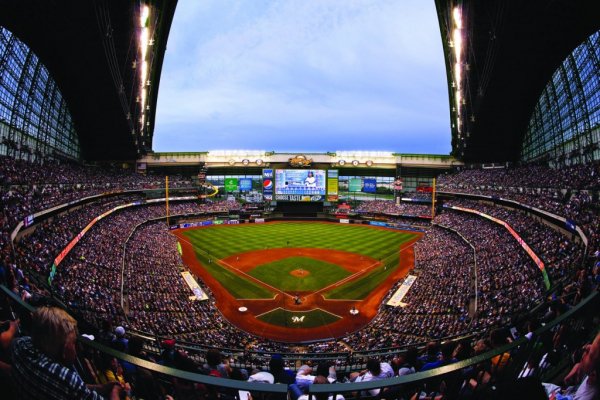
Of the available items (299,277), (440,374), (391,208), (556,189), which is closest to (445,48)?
(556,189)

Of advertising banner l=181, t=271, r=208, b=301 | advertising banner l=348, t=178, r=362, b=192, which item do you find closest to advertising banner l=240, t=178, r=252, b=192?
advertising banner l=348, t=178, r=362, b=192

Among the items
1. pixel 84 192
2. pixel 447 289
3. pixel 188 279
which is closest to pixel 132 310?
pixel 188 279

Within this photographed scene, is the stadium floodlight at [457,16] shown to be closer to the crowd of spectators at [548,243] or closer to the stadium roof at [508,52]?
the stadium roof at [508,52]

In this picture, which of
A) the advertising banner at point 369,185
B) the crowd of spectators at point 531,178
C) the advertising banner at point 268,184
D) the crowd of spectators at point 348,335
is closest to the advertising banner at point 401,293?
the crowd of spectators at point 348,335

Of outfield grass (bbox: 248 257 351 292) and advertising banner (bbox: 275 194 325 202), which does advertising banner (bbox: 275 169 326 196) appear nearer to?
advertising banner (bbox: 275 194 325 202)

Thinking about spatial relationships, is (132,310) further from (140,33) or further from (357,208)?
(357,208)

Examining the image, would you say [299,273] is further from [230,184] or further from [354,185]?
[230,184]
